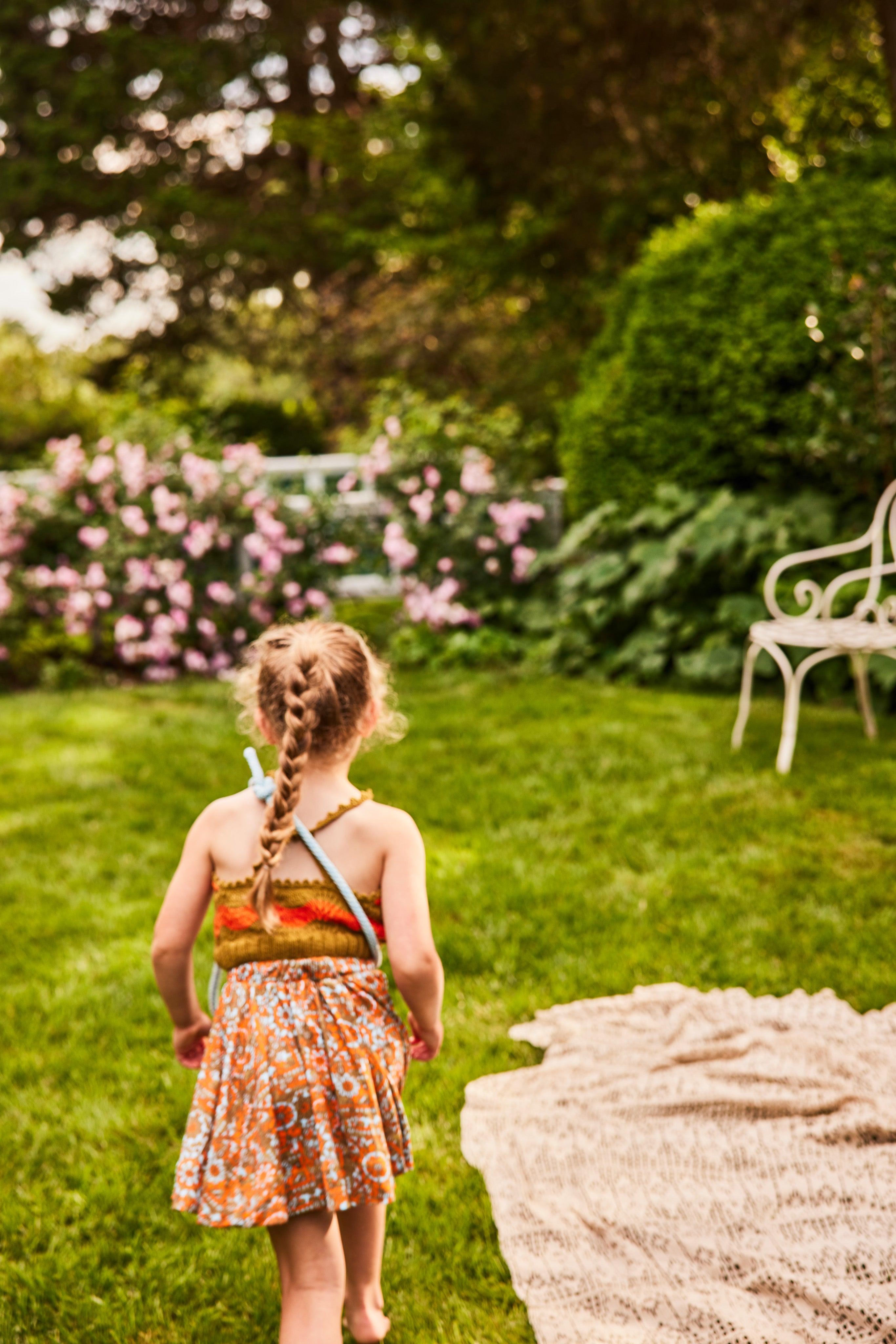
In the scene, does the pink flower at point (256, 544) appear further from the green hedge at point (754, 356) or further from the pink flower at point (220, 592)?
the green hedge at point (754, 356)

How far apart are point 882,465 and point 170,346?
1488cm

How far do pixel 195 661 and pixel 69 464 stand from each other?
1.48 metres

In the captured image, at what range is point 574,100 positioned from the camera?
869cm

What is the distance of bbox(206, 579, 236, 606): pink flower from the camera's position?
6.83 m

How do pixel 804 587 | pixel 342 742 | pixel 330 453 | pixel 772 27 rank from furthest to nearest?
pixel 330 453, pixel 772 27, pixel 804 587, pixel 342 742

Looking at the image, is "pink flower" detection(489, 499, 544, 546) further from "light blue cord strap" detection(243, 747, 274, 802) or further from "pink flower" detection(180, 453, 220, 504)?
"light blue cord strap" detection(243, 747, 274, 802)

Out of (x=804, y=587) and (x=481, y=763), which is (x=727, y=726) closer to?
(x=804, y=587)

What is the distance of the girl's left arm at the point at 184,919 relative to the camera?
1637mm

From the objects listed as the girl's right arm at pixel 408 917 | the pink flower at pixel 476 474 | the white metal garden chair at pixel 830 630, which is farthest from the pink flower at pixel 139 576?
the girl's right arm at pixel 408 917

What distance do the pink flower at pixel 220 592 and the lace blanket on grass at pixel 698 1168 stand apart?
4.60 metres

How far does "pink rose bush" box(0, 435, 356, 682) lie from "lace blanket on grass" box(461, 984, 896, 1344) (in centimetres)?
465

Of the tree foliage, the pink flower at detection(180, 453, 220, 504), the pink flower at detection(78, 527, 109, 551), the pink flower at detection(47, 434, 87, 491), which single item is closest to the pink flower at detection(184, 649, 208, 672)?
the pink flower at detection(78, 527, 109, 551)

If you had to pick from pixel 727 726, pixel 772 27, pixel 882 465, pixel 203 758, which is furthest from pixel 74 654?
pixel 772 27

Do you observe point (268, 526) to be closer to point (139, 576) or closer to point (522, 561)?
point (139, 576)
